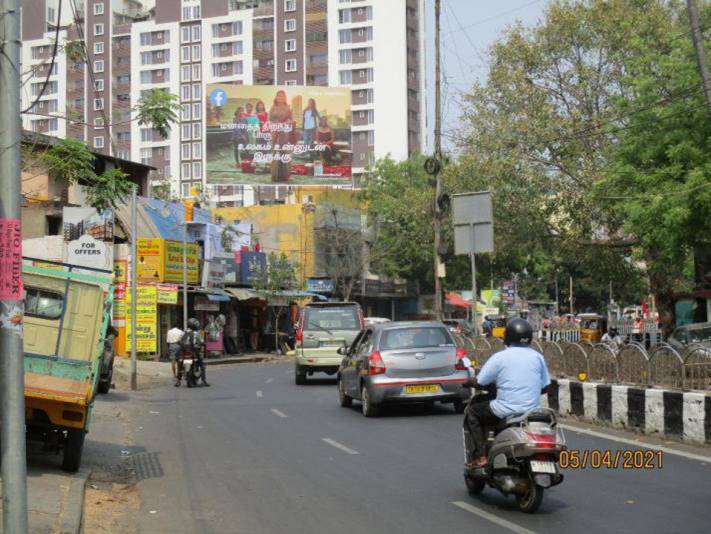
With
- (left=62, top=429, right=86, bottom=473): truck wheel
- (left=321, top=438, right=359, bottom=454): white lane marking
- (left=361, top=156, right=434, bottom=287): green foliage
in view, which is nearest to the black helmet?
(left=321, top=438, right=359, bottom=454): white lane marking

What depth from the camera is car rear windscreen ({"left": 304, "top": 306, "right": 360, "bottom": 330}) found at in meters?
27.1

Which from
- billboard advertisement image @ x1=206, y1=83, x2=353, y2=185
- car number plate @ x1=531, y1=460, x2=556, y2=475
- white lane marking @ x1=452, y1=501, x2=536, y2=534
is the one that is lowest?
white lane marking @ x1=452, y1=501, x2=536, y2=534

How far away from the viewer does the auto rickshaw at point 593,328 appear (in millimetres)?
39562

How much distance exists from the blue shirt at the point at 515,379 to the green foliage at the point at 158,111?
20.5 ft

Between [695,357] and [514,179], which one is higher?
[514,179]

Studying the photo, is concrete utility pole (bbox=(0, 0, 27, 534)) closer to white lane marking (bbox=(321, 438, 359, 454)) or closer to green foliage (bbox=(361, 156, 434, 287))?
white lane marking (bbox=(321, 438, 359, 454))

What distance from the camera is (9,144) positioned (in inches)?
239

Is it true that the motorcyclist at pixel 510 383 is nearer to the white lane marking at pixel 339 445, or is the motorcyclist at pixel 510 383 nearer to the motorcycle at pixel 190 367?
the white lane marking at pixel 339 445

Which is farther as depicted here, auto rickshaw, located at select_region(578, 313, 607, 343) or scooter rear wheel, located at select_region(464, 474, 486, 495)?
auto rickshaw, located at select_region(578, 313, 607, 343)

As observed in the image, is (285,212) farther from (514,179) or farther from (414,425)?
(414,425)

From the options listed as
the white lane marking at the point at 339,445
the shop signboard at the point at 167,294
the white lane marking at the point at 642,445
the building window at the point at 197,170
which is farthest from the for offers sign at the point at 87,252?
the building window at the point at 197,170

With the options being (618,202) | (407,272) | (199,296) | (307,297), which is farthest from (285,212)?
(618,202)

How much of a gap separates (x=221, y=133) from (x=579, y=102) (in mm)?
22791
